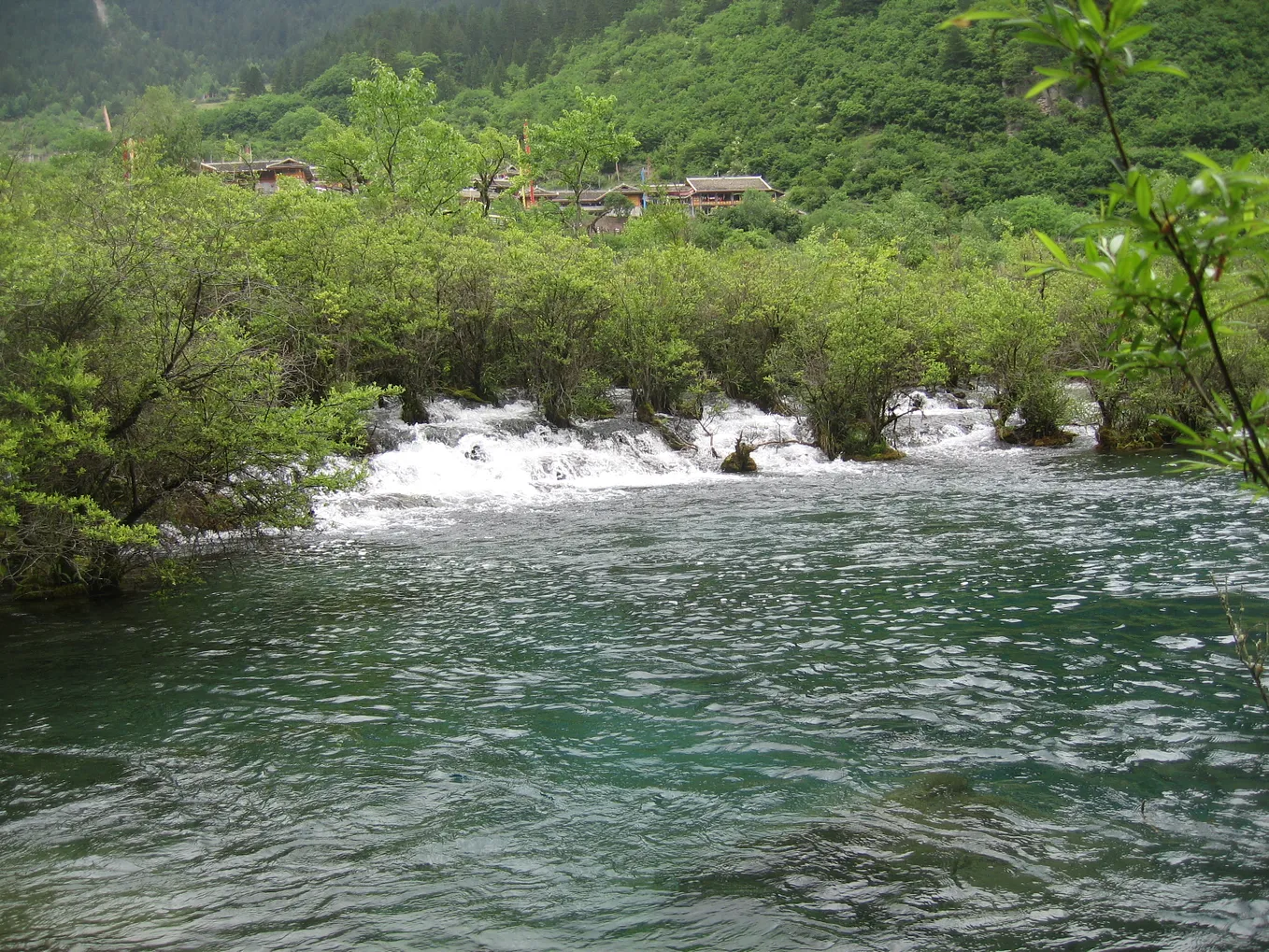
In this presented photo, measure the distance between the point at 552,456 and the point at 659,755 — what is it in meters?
20.1

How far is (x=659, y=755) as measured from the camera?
9445 millimetres

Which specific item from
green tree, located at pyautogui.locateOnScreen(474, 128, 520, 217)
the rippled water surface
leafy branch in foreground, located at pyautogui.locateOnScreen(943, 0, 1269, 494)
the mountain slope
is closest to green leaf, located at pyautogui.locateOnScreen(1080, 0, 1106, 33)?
leafy branch in foreground, located at pyautogui.locateOnScreen(943, 0, 1269, 494)

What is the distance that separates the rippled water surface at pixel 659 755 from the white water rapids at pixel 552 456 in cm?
710

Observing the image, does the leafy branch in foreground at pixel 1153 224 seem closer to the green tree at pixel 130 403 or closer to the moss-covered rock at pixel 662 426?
the green tree at pixel 130 403

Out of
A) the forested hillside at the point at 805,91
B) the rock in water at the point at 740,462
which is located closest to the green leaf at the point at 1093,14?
the rock in water at the point at 740,462

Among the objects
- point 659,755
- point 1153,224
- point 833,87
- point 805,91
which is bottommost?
point 659,755

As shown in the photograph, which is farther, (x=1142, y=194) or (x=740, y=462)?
(x=740, y=462)

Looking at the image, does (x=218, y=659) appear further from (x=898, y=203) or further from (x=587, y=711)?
(x=898, y=203)

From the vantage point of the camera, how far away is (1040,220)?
70.9m

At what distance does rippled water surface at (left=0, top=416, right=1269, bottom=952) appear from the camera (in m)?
6.78

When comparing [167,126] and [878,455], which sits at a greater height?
[167,126]

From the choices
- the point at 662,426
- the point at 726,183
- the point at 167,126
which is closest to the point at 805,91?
the point at 726,183

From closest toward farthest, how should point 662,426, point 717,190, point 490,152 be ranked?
1. point 662,426
2. point 490,152
3. point 717,190

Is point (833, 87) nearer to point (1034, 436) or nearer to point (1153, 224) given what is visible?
point (1034, 436)
